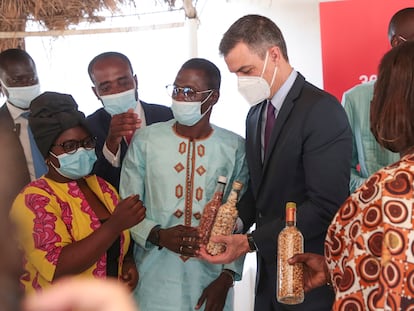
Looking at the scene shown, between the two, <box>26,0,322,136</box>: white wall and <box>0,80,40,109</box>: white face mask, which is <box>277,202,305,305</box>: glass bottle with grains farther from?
<box>26,0,322,136</box>: white wall

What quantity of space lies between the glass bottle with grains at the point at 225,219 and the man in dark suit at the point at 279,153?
0.03 meters

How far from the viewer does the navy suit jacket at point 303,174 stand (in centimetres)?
271

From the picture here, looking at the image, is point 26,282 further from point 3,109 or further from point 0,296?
point 0,296

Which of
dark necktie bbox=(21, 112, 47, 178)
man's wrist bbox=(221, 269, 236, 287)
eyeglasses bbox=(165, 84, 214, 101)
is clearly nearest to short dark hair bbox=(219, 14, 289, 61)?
eyeglasses bbox=(165, 84, 214, 101)

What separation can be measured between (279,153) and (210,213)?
37cm

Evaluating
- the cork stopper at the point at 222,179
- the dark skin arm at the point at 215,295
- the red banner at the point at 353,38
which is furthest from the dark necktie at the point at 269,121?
the red banner at the point at 353,38

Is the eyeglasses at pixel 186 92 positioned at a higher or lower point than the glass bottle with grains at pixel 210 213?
higher

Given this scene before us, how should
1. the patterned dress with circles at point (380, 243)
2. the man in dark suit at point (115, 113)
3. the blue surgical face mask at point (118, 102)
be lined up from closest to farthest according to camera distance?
the patterned dress with circles at point (380, 243), the man in dark suit at point (115, 113), the blue surgical face mask at point (118, 102)

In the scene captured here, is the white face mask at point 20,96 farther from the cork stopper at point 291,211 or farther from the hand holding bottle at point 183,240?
the cork stopper at point 291,211

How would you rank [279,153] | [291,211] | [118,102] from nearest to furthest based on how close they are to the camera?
[291,211], [279,153], [118,102]

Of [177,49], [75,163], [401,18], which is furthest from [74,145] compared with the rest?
[401,18]

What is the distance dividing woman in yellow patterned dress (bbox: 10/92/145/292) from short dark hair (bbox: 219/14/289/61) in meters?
0.73

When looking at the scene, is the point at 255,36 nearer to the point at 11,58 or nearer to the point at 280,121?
the point at 280,121

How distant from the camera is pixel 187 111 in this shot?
2.96 metres
